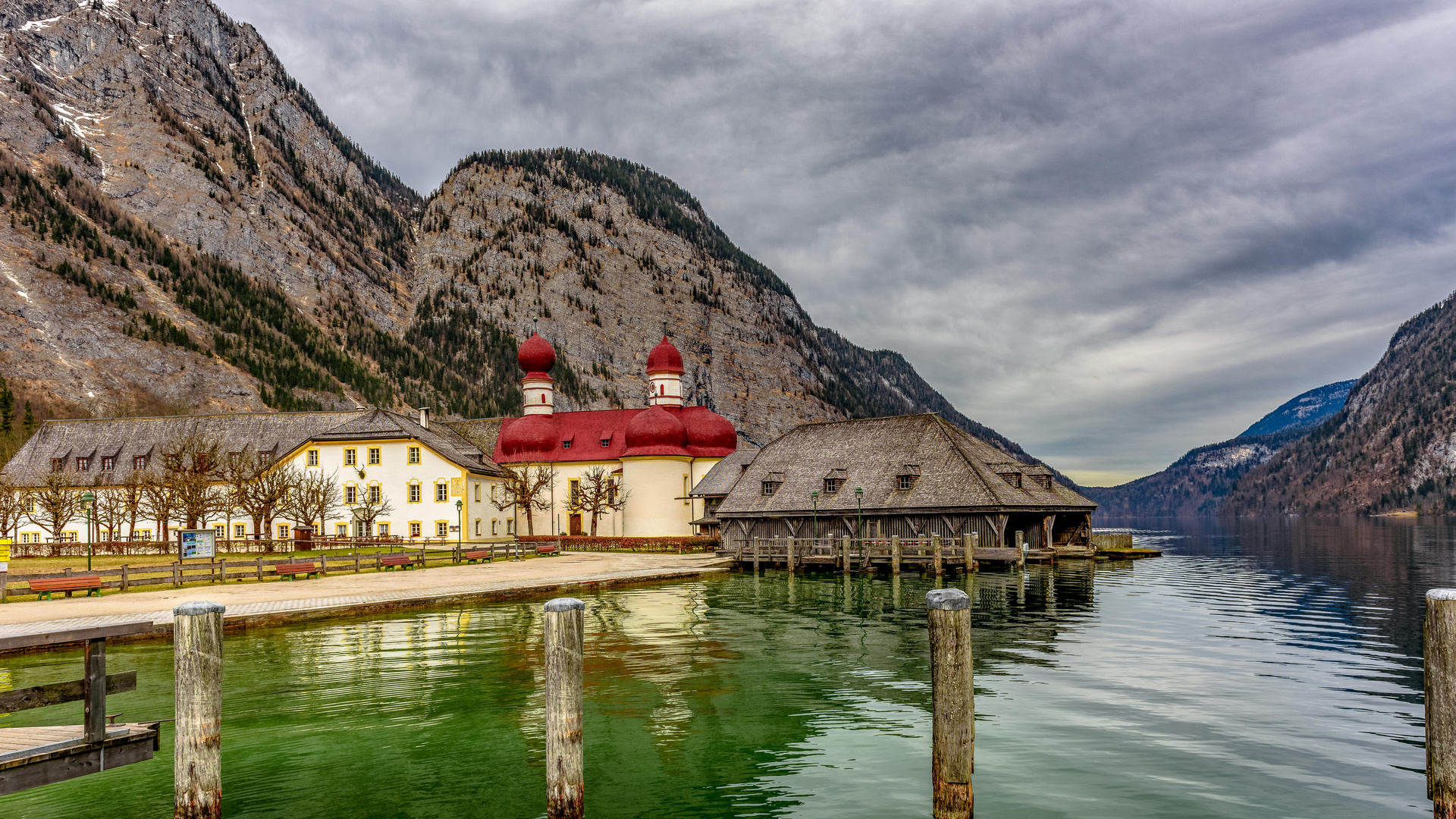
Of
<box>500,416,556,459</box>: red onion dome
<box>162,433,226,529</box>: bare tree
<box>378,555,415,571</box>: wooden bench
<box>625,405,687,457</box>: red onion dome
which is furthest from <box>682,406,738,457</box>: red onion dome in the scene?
<box>162,433,226,529</box>: bare tree

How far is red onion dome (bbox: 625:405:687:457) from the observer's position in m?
83.5

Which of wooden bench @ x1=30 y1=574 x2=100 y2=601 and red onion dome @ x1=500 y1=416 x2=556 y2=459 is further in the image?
red onion dome @ x1=500 y1=416 x2=556 y2=459

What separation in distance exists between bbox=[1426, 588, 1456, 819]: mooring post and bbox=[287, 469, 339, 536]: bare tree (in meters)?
71.0

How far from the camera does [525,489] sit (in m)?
87.3

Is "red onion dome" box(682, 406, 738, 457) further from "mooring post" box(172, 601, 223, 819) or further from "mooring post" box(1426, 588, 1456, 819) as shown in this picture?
"mooring post" box(1426, 588, 1456, 819)

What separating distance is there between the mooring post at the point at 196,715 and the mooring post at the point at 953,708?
872 cm

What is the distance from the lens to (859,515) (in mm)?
54156

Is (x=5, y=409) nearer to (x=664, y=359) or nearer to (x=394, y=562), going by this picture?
(x=664, y=359)

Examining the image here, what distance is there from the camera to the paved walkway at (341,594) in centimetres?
2922

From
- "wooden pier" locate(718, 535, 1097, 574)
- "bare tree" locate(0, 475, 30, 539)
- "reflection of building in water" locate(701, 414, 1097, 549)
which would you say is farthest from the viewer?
"bare tree" locate(0, 475, 30, 539)

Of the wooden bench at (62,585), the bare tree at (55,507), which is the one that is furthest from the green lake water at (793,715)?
the bare tree at (55,507)

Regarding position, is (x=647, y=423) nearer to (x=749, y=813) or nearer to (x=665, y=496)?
(x=665, y=496)

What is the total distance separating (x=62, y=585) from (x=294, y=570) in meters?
10.1

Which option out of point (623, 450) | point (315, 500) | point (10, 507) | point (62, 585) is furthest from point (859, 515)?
point (10, 507)
